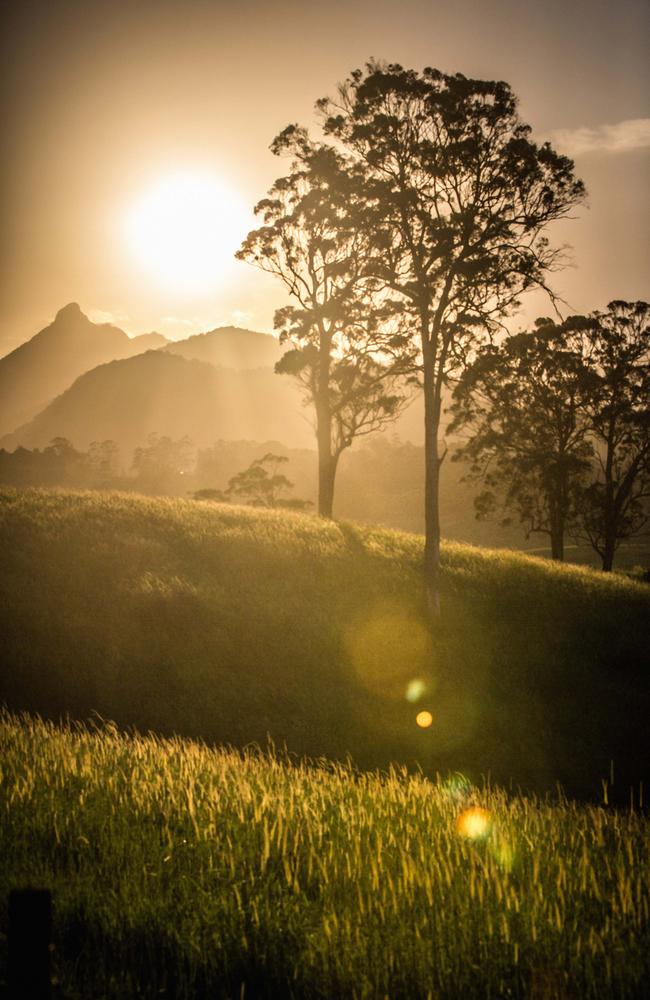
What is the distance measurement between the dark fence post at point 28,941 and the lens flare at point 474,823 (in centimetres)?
308

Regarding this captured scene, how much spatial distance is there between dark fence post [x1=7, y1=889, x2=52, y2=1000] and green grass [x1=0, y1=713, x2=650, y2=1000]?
102cm

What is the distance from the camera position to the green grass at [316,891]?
277 cm

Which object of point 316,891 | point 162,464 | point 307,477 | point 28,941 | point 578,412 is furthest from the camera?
point 162,464

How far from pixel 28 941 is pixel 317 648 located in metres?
10.8

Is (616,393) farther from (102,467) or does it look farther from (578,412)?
(102,467)

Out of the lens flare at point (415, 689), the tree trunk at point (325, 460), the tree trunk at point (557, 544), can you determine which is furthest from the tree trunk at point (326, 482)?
the tree trunk at point (557, 544)

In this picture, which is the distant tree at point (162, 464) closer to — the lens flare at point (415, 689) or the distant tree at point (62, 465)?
the distant tree at point (62, 465)

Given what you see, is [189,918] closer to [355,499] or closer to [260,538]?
[260,538]

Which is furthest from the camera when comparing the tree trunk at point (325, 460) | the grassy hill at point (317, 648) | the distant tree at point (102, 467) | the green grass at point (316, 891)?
the distant tree at point (102, 467)

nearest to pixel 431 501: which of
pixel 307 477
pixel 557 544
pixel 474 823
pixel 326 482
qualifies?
pixel 474 823

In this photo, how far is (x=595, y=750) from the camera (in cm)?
1078

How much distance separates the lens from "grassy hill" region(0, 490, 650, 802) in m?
10.3

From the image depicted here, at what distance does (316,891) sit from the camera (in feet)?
11.4

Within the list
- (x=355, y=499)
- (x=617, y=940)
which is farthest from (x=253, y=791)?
(x=355, y=499)
